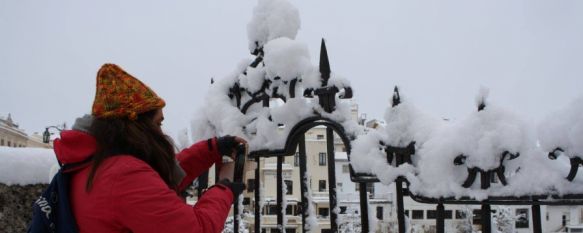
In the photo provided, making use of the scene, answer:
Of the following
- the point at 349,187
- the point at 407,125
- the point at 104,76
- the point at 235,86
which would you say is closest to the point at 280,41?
the point at 235,86

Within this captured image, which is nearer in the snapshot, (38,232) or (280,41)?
(38,232)

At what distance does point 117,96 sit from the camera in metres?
1.84

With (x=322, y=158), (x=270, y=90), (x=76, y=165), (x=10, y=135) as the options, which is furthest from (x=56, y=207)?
(x=10, y=135)

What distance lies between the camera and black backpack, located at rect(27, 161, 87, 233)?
5.74 ft

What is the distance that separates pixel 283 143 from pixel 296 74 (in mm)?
425

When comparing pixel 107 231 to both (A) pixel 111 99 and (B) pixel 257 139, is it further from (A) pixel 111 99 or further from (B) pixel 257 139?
(B) pixel 257 139

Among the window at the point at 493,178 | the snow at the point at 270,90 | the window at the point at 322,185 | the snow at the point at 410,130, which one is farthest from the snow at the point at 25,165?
the window at the point at 322,185

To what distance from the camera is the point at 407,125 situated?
2.32m

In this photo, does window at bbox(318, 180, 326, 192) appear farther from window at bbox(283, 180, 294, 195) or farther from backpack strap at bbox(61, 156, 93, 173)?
backpack strap at bbox(61, 156, 93, 173)

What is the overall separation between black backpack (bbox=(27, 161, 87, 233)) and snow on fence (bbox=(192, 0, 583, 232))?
1.34 meters

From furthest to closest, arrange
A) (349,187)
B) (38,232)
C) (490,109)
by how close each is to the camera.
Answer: (349,187)
(490,109)
(38,232)

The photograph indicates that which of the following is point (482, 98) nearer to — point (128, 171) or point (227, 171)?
point (227, 171)

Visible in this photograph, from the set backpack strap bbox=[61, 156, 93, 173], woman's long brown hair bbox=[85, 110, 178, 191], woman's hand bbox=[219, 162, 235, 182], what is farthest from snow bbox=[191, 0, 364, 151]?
backpack strap bbox=[61, 156, 93, 173]

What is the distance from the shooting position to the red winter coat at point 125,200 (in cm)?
163
